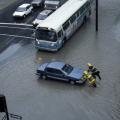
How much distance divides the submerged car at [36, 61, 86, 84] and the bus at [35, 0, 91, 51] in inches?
195

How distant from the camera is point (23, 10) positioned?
4888cm

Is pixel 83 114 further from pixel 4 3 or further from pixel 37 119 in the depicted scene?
pixel 4 3

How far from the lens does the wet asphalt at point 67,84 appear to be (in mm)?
29781

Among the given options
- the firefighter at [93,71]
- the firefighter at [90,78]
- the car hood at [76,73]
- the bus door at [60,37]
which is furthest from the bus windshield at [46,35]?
the firefighter at [90,78]

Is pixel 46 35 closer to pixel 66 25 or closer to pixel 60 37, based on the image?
pixel 60 37

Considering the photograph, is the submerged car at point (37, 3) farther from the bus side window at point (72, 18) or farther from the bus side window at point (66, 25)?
the bus side window at point (66, 25)

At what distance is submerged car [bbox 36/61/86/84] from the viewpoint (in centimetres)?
3312

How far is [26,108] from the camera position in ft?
99.6

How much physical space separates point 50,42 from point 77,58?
3246 mm

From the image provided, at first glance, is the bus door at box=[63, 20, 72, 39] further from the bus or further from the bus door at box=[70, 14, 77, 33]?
the bus door at box=[70, 14, 77, 33]

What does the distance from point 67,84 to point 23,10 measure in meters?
18.3

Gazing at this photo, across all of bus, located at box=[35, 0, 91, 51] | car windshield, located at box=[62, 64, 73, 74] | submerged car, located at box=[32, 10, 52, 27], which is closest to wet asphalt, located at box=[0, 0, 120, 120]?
bus, located at box=[35, 0, 91, 51]

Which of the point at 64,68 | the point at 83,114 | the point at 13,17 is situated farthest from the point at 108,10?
the point at 83,114

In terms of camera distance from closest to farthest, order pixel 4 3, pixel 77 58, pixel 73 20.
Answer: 1. pixel 77 58
2. pixel 73 20
3. pixel 4 3
